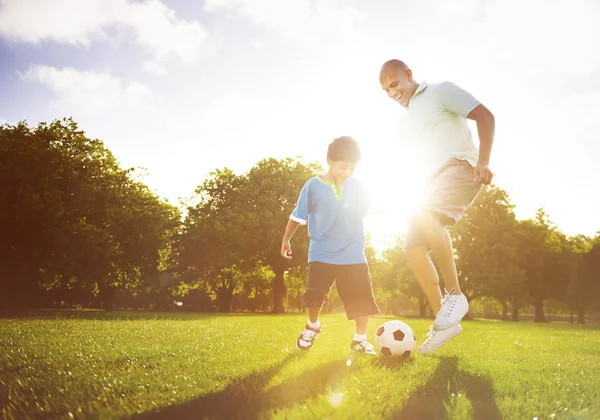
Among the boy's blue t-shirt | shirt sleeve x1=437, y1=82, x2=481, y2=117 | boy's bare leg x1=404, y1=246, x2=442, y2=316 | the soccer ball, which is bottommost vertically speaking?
the soccer ball

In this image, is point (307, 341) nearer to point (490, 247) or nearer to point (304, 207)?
point (304, 207)

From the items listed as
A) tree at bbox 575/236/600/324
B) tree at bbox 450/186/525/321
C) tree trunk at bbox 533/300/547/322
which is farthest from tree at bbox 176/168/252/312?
tree at bbox 575/236/600/324

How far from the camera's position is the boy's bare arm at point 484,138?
4.18 meters

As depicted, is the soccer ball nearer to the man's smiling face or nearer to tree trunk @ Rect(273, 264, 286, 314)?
the man's smiling face

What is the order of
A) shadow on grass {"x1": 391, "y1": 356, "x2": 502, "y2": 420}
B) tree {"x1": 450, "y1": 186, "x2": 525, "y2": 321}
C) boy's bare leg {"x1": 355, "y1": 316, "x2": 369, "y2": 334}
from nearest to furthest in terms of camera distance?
shadow on grass {"x1": 391, "y1": 356, "x2": 502, "y2": 420}
boy's bare leg {"x1": 355, "y1": 316, "x2": 369, "y2": 334}
tree {"x1": 450, "y1": 186, "x2": 525, "y2": 321}

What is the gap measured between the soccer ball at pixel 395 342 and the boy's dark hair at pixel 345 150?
6.95 feet

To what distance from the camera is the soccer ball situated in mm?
4758

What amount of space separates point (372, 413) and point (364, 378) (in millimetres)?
1011

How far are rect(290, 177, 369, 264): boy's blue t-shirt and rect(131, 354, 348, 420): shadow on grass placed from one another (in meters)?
2.18

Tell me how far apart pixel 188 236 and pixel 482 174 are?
3292 centimetres

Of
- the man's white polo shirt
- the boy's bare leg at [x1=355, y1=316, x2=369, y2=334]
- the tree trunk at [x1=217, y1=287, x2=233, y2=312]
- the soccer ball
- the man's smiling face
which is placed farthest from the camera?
the tree trunk at [x1=217, y1=287, x2=233, y2=312]

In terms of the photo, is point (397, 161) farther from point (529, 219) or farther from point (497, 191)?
point (529, 219)

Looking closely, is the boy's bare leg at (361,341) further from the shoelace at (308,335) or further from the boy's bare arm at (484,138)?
the boy's bare arm at (484,138)

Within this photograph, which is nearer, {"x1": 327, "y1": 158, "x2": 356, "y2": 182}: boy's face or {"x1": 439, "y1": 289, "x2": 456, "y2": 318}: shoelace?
{"x1": 439, "y1": 289, "x2": 456, "y2": 318}: shoelace
